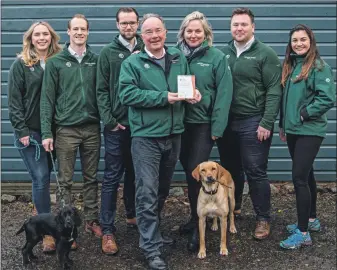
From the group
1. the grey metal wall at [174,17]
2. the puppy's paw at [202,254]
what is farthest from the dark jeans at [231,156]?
the grey metal wall at [174,17]

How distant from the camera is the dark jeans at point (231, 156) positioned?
5.26 meters

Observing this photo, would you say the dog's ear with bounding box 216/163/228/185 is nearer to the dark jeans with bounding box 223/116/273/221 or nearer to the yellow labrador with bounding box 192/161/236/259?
the yellow labrador with bounding box 192/161/236/259

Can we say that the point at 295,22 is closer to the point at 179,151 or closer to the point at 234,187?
the point at 234,187

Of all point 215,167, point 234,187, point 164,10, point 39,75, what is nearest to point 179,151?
point 215,167

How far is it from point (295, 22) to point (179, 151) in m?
2.99

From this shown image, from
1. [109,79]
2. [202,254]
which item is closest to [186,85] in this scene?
[109,79]

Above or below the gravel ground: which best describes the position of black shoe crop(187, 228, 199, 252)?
above

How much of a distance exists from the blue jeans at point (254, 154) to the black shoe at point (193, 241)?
28.1 inches

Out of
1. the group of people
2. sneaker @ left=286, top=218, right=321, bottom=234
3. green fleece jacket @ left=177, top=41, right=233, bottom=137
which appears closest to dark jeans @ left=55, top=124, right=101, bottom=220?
the group of people

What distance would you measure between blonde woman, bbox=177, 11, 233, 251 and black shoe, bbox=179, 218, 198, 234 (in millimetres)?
638

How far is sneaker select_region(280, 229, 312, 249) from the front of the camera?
4.98 metres

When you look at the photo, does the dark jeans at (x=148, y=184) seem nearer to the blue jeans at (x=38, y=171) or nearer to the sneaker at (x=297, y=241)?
the blue jeans at (x=38, y=171)

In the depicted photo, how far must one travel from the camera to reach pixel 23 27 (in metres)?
6.73

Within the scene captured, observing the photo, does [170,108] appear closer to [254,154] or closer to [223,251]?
[254,154]
